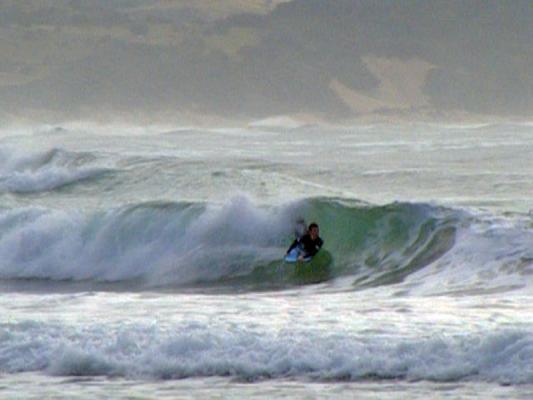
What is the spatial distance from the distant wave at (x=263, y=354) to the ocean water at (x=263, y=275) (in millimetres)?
17

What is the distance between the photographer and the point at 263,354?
11.5 m

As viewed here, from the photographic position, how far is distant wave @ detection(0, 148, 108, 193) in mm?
28312

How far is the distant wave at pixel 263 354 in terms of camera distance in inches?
429

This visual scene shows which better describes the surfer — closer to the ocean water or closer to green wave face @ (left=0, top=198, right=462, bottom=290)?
green wave face @ (left=0, top=198, right=462, bottom=290)

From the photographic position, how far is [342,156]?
108ft

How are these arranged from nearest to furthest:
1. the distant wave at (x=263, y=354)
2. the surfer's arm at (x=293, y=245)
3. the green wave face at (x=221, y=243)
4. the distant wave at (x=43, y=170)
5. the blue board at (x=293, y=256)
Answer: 1. the distant wave at (x=263, y=354)
2. the green wave face at (x=221, y=243)
3. the blue board at (x=293, y=256)
4. the surfer's arm at (x=293, y=245)
5. the distant wave at (x=43, y=170)

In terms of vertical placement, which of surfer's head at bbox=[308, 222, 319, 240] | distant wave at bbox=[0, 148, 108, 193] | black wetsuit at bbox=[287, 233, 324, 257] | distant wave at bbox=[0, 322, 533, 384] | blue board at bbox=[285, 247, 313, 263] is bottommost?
distant wave at bbox=[0, 322, 533, 384]

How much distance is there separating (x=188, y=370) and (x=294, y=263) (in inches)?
286

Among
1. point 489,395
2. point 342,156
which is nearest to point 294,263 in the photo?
point 489,395

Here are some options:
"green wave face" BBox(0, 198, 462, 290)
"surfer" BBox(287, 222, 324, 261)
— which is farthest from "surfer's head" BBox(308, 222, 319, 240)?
"green wave face" BBox(0, 198, 462, 290)

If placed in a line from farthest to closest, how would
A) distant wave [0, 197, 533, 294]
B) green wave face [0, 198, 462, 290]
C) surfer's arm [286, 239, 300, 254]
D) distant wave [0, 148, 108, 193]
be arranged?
distant wave [0, 148, 108, 193], surfer's arm [286, 239, 300, 254], green wave face [0, 198, 462, 290], distant wave [0, 197, 533, 294]

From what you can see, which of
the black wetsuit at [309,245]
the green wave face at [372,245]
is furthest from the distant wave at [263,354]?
the black wetsuit at [309,245]

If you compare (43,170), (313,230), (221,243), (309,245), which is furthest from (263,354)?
(43,170)

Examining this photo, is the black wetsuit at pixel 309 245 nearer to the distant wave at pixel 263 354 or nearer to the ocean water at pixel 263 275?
the ocean water at pixel 263 275
